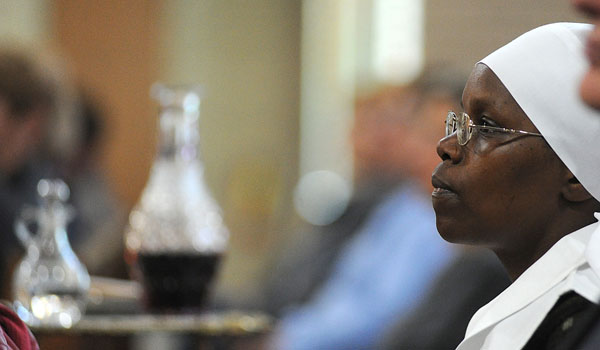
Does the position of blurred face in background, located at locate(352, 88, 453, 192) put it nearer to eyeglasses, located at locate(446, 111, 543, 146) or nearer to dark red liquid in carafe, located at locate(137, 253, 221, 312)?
dark red liquid in carafe, located at locate(137, 253, 221, 312)

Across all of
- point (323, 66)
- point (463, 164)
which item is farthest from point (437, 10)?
point (463, 164)

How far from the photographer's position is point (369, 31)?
1011cm

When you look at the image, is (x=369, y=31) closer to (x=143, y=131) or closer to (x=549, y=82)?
(x=143, y=131)

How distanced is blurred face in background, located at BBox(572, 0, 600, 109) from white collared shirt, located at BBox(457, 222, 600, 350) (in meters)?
0.45

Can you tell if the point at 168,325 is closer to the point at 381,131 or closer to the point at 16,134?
the point at 16,134

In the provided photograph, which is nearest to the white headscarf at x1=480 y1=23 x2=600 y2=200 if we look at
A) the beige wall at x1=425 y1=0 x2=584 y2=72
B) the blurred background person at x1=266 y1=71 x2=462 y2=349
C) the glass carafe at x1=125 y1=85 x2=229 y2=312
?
the glass carafe at x1=125 y1=85 x2=229 y2=312

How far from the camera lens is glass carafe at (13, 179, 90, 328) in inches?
123

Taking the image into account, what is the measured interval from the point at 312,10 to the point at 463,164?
369 inches

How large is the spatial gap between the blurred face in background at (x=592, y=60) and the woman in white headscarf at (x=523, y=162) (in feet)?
1.91

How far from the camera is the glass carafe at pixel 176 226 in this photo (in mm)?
3260

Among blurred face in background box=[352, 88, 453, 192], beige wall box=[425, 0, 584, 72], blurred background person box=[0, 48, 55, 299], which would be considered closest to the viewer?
blurred background person box=[0, 48, 55, 299]

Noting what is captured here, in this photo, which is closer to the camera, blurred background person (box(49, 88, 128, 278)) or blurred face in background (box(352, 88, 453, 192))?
blurred background person (box(49, 88, 128, 278))

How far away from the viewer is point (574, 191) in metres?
1.71

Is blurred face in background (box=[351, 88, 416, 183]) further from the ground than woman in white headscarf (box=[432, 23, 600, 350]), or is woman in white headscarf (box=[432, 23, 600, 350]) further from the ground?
blurred face in background (box=[351, 88, 416, 183])
